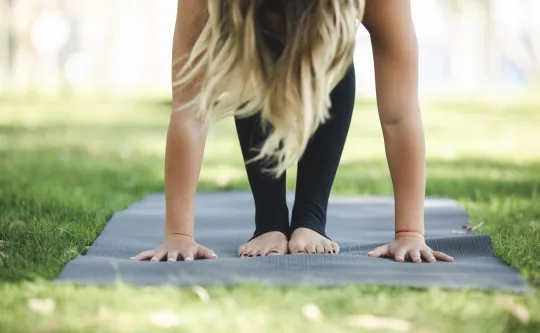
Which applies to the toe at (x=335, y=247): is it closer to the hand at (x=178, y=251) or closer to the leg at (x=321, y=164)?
the leg at (x=321, y=164)

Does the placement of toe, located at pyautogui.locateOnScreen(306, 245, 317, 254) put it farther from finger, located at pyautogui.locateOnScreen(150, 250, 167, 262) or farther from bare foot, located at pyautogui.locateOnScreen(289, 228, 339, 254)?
finger, located at pyautogui.locateOnScreen(150, 250, 167, 262)

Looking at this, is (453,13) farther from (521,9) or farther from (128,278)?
(128,278)

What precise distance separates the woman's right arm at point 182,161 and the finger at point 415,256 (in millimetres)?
547

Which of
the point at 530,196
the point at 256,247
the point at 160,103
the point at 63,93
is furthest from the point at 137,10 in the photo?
the point at 256,247

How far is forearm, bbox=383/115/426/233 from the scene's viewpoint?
238cm

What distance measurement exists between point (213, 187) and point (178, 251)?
2.04 m

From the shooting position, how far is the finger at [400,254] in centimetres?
232

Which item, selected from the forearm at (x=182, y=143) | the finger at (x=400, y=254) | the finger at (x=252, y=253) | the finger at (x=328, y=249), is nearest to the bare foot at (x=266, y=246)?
the finger at (x=252, y=253)

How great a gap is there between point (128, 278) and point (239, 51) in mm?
635

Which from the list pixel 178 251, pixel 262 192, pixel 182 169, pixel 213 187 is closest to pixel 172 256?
pixel 178 251

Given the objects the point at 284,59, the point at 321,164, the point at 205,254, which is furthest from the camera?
the point at 321,164

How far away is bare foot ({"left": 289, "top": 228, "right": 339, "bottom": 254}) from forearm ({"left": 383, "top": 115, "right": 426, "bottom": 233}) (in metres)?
0.22

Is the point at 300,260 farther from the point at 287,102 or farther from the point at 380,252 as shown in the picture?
the point at 287,102

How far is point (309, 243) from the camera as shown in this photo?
2523 mm
